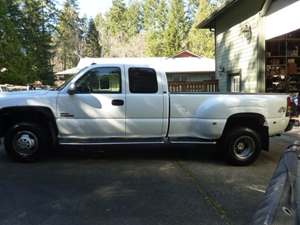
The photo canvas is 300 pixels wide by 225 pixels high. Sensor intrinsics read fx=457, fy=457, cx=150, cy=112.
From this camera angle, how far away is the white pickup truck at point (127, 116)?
880cm

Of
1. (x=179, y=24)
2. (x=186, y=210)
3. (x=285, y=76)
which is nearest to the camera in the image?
(x=186, y=210)

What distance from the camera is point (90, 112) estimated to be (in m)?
8.85

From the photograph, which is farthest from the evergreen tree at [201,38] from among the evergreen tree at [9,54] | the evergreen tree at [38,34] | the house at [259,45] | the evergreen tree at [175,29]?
the house at [259,45]

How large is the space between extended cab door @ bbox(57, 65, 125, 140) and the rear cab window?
0.90 feet

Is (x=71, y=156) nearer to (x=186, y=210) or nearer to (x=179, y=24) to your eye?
(x=186, y=210)

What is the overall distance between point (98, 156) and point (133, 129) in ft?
4.17

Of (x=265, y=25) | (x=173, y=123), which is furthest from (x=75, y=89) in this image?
(x=265, y=25)

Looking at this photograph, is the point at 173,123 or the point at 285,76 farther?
the point at 285,76

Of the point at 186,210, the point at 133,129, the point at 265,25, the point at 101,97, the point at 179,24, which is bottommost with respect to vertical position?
the point at 186,210

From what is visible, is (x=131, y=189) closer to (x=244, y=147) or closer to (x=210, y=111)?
(x=210, y=111)

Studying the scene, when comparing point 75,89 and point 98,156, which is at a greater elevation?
point 75,89

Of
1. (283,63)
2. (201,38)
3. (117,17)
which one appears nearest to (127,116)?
(283,63)

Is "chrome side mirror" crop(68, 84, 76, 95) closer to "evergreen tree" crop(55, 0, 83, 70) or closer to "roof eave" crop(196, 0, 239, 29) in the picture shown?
"roof eave" crop(196, 0, 239, 29)

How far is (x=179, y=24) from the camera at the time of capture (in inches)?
2517
